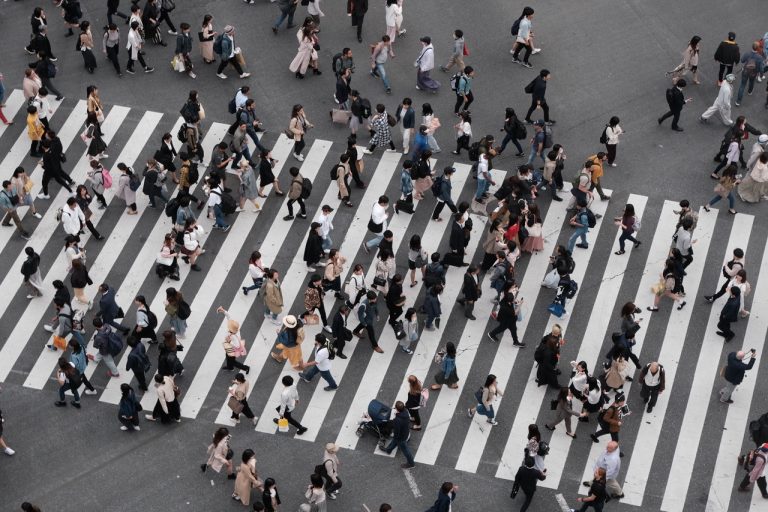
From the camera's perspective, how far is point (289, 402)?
26.9 m

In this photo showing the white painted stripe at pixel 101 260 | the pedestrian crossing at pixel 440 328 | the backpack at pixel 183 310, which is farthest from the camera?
the white painted stripe at pixel 101 260

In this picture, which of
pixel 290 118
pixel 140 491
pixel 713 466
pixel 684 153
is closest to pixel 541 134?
pixel 684 153

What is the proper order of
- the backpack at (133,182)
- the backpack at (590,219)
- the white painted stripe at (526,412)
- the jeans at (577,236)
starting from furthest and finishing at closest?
the backpack at (133,182)
the jeans at (577,236)
the backpack at (590,219)
the white painted stripe at (526,412)

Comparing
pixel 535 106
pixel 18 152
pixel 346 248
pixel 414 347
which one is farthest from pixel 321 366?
pixel 18 152

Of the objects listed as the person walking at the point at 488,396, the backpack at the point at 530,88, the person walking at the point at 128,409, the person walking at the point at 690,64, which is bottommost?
the person walking at the point at 128,409

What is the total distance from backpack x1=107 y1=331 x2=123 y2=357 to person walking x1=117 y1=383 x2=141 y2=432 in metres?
0.95

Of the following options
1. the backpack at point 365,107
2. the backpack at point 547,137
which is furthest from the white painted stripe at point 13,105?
the backpack at point 547,137

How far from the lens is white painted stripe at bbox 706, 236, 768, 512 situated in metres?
26.9

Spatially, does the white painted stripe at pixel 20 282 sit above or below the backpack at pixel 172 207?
below

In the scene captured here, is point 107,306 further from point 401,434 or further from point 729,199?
point 729,199

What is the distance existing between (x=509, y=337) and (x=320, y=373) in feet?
14.1

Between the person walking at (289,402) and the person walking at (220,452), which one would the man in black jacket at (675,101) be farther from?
the person walking at (220,452)

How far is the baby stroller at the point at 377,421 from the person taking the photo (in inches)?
1065

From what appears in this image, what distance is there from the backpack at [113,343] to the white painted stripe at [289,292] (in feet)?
8.24
